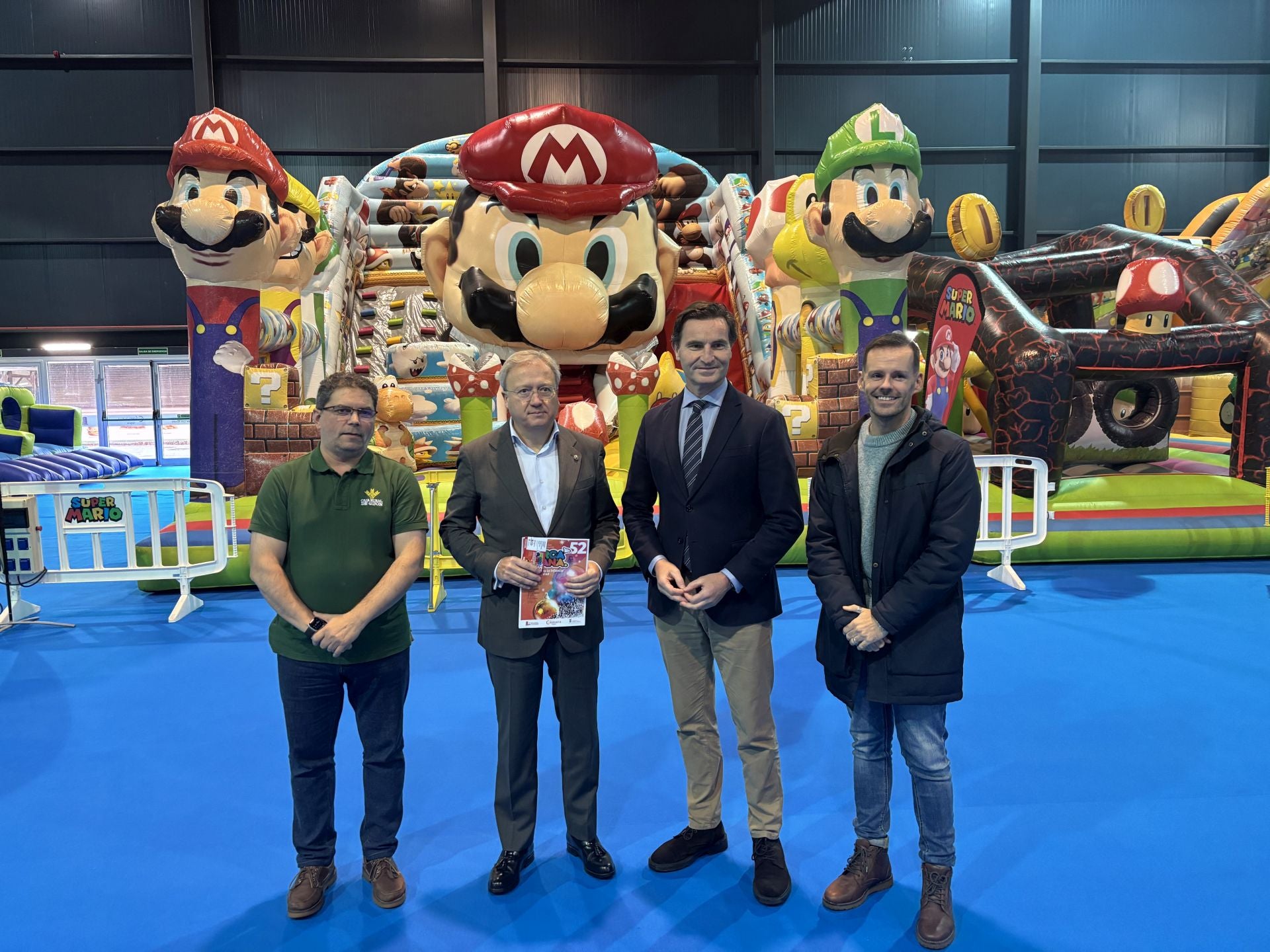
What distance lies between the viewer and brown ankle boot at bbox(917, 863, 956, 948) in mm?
1951

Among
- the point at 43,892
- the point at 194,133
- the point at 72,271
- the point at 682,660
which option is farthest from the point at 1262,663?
the point at 72,271

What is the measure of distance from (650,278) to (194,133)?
2.82 meters

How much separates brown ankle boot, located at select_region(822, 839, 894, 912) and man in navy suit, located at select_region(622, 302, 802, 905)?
0.39ft

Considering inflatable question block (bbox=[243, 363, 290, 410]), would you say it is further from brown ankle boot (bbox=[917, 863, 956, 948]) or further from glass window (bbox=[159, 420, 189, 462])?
glass window (bbox=[159, 420, 189, 462])

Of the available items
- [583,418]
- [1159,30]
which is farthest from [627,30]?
[583,418]

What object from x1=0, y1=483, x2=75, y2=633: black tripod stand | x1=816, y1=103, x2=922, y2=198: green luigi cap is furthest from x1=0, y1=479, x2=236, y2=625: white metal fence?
x1=816, y1=103, x2=922, y2=198: green luigi cap

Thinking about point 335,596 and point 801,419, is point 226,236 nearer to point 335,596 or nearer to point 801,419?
point 801,419

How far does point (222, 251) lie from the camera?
17.2 feet

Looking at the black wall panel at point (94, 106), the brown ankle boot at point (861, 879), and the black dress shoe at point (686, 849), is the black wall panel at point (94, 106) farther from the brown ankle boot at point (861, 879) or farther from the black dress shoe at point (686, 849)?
the brown ankle boot at point (861, 879)

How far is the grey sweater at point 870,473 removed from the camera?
200 centimetres

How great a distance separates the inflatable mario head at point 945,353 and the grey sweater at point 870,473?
3.90 metres

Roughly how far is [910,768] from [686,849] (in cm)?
63

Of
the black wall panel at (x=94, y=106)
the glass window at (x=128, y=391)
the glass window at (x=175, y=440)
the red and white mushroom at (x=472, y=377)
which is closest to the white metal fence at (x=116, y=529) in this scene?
the red and white mushroom at (x=472, y=377)

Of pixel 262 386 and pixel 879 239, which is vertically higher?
pixel 879 239
